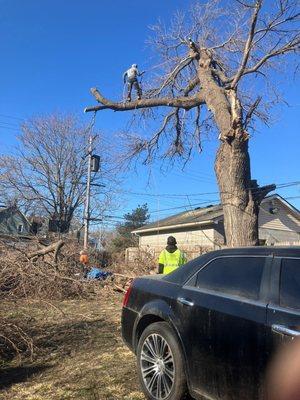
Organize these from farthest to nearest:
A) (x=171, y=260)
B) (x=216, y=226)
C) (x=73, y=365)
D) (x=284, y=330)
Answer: (x=216, y=226)
(x=171, y=260)
(x=73, y=365)
(x=284, y=330)

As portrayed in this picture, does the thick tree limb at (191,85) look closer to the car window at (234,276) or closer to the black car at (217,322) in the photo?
the black car at (217,322)

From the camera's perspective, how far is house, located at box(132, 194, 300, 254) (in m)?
27.4

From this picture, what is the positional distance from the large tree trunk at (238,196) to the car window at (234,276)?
20.2 feet

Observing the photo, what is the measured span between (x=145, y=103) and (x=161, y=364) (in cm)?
966

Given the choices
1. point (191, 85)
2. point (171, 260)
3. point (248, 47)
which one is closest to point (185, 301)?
point (171, 260)

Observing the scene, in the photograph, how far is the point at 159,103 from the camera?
13.4 m

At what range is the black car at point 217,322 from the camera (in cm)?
351

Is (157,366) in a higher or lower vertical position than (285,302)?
lower

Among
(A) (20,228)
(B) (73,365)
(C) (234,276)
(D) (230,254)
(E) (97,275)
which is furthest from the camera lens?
(A) (20,228)

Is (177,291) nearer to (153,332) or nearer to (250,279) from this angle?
(153,332)

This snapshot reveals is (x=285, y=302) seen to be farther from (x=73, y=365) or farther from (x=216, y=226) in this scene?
(x=216, y=226)

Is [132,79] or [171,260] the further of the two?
[132,79]

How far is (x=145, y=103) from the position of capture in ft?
43.8

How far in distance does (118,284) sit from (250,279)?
11.3 metres
